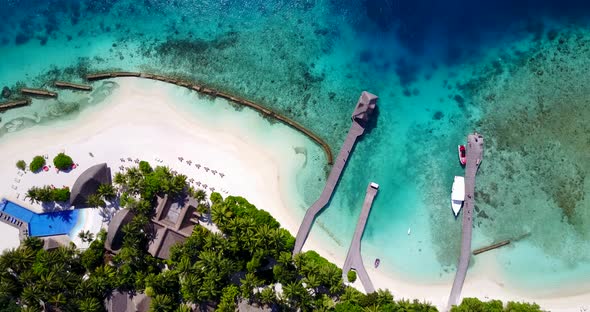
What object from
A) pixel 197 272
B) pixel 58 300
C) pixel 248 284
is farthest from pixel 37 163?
pixel 248 284

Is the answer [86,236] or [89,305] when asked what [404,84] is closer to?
[86,236]

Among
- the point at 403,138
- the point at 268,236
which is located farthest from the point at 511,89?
the point at 268,236

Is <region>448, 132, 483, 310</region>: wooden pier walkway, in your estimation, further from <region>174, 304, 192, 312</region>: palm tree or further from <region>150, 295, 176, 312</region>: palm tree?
<region>150, 295, 176, 312</region>: palm tree

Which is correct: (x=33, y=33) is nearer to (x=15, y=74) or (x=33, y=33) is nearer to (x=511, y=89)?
(x=15, y=74)

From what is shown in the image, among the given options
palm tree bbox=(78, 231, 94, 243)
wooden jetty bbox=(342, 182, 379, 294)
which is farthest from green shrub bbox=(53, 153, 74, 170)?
wooden jetty bbox=(342, 182, 379, 294)

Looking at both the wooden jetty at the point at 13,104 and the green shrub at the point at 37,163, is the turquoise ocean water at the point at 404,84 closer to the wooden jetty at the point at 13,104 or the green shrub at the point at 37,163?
the wooden jetty at the point at 13,104
